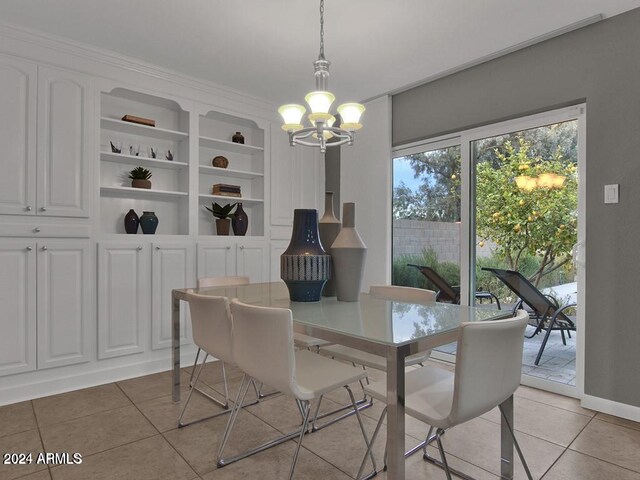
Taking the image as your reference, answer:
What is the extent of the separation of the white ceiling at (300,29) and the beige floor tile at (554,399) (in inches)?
96.6

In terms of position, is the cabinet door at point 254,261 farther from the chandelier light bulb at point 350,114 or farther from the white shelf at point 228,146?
the chandelier light bulb at point 350,114

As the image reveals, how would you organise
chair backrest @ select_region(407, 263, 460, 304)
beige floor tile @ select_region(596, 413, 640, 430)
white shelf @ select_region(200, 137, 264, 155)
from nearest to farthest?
beige floor tile @ select_region(596, 413, 640, 430) < chair backrest @ select_region(407, 263, 460, 304) < white shelf @ select_region(200, 137, 264, 155)

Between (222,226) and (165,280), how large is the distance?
2.46 feet

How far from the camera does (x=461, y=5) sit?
7.85 feet

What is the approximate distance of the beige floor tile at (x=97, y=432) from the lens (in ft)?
6.66

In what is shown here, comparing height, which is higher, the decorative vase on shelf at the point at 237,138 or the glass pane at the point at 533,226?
the decorative vase on shelf at the point at 237,138

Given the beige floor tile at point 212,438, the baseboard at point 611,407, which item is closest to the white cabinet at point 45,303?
the beige floor tile at point 212,438

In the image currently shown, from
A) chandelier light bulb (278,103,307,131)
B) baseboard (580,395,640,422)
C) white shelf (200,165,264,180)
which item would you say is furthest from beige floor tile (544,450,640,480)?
white shelf (200,165,264,180)

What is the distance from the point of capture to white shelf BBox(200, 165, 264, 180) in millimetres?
3713

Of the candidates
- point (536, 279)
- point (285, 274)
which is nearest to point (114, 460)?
point (285, 274)

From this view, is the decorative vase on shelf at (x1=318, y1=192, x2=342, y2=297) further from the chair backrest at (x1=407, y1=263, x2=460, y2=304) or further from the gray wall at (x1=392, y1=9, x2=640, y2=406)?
the gray wall at (x1=392, y1=9, x2=640, y2=406)

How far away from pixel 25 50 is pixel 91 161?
31.7 inches

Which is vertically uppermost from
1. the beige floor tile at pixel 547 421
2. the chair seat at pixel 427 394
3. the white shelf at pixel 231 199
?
the white shelf at pixel 231 199

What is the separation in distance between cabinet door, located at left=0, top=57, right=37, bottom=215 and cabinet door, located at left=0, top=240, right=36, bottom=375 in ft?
0.92
